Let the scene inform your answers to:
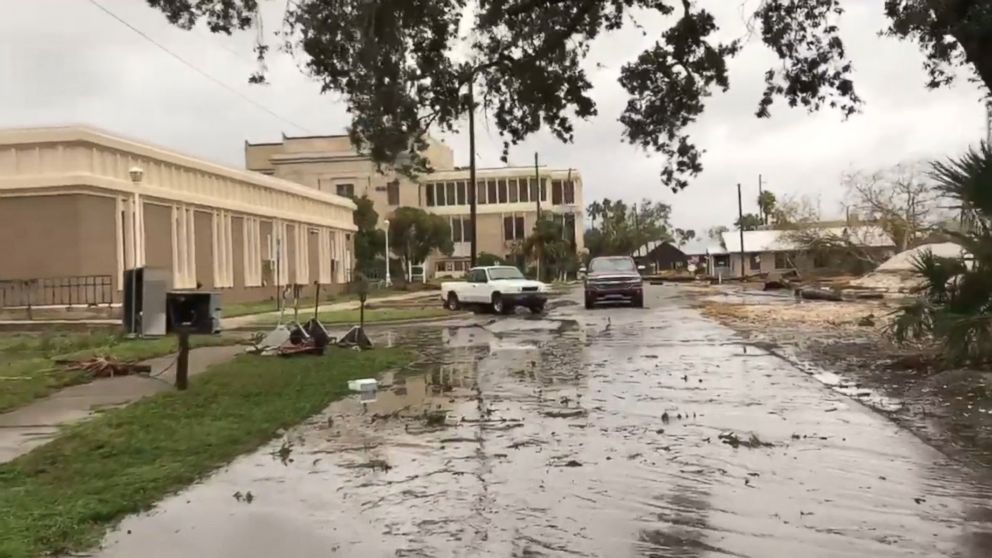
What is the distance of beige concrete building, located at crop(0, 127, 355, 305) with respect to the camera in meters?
29.9

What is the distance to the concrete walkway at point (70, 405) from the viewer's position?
31.3 ft

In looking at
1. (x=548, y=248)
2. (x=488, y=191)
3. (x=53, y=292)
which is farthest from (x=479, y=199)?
(x=53, y=292)

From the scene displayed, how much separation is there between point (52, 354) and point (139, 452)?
11070 mm

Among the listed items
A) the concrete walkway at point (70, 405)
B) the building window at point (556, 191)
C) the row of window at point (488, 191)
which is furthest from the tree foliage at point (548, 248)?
the concrete walkway at point (70, 405)

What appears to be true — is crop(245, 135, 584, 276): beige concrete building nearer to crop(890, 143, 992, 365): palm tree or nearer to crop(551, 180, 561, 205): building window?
crop(551, 180, 561, 205): building window

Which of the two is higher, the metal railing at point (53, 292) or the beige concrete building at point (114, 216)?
the beige concrete building at point (114, 216)

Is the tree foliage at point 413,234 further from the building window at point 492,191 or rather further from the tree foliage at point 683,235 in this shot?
the tree foliage at point 683,235

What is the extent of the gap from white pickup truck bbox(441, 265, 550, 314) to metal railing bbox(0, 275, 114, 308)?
12.1m

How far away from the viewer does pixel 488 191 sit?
86.6 metres

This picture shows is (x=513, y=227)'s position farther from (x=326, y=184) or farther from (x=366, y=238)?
(x=366, y=238)

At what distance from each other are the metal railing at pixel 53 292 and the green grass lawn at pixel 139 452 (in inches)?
693

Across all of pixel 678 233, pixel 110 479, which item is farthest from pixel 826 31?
pixel 678 233

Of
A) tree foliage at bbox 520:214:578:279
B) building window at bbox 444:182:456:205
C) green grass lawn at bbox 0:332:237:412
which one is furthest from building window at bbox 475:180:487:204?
green grass lawn at bbox 0:332:237:412

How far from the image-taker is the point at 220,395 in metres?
12.1
